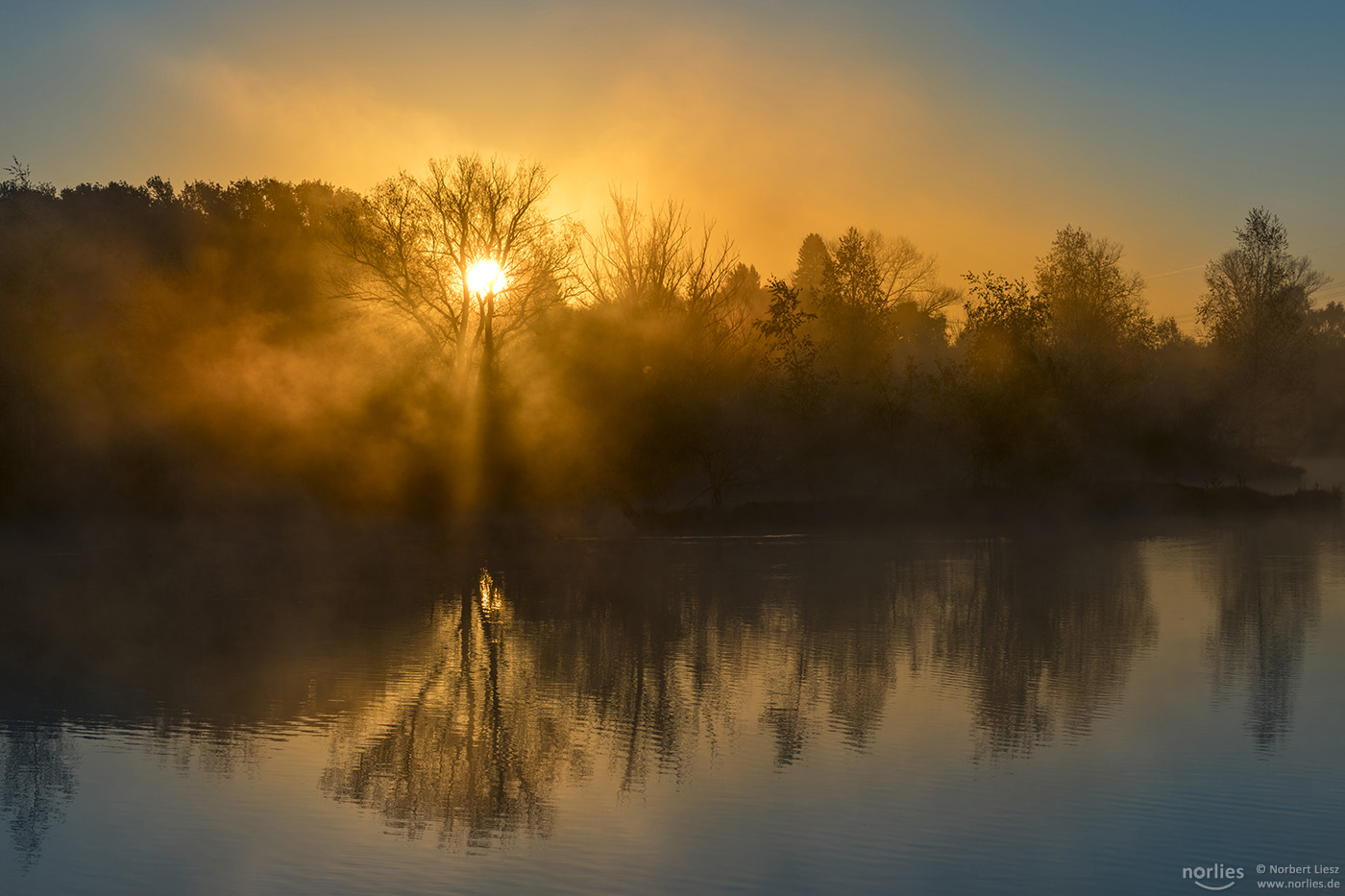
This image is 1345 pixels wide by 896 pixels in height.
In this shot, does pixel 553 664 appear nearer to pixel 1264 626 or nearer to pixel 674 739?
pixel 674 739

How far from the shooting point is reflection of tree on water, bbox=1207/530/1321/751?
14492mm

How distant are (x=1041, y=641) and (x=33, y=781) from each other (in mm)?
14148

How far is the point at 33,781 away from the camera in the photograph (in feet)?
37.5

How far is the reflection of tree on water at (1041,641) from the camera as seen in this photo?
45.6ft

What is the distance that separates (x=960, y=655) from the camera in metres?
18.2

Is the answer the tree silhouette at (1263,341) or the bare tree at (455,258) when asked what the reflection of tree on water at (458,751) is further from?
the tree silhouette at (1263,341)

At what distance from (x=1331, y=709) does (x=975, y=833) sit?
6894 millimetres
